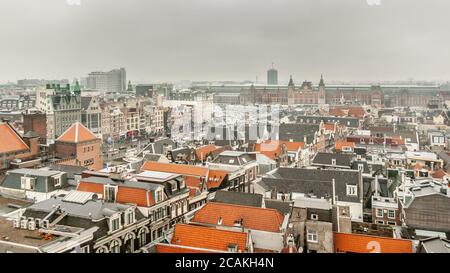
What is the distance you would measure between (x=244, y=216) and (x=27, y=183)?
920 centimetres

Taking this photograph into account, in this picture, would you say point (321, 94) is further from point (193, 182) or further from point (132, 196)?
point (132, 196)

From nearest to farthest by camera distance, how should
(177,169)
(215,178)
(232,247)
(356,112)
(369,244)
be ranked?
(232,247), (369,244), (177,169), (215,178), (356,112)

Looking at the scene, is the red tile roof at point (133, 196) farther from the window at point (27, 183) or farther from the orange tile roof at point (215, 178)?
the orange tile roof at point (215, 178)

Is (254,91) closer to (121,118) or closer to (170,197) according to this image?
(121,118)

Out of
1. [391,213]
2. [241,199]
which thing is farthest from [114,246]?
[391,213]

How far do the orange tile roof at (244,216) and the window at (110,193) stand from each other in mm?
2832

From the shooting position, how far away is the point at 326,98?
268 ft

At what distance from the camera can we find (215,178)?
57.8ft
